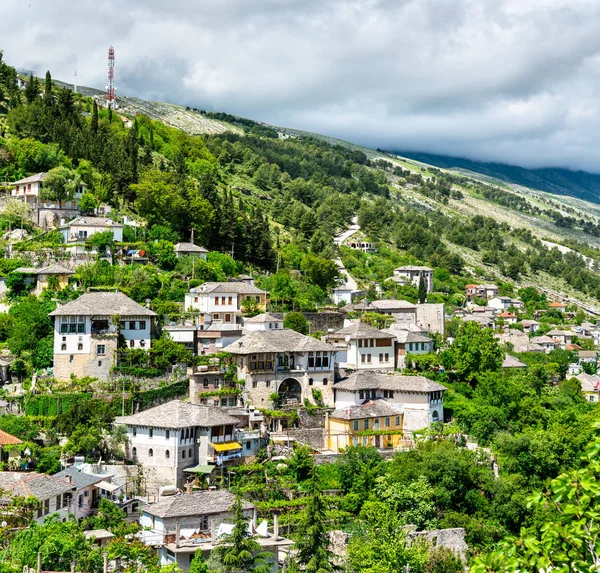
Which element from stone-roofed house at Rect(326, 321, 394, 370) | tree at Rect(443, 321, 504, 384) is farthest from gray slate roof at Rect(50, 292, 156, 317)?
tree at Rect(443, 321, 504, 384)

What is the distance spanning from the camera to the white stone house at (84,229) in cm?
7950

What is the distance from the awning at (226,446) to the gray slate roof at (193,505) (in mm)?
6356

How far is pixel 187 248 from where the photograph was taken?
84688 mm

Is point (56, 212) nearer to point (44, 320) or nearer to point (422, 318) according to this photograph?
point (44, 320)

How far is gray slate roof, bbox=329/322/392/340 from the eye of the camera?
72875 millimetres

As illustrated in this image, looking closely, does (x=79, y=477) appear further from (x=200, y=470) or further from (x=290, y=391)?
(x=290, y=391)

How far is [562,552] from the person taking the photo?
13359 millimetres

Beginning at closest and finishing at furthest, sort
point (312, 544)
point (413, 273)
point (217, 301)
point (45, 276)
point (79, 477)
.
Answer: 1. point (312, 544)
2. point (79, 477)
3. point (45, 276)
4. point (217, 301)
5. point (413, 273)

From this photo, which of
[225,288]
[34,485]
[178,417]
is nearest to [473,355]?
[225,288]

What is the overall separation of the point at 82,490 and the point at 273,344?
840 inches

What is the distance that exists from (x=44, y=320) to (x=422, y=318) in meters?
46.7

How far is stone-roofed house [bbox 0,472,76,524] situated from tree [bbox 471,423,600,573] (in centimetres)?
3592

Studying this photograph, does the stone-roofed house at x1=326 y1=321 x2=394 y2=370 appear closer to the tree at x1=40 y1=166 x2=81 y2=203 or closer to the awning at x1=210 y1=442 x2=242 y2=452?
the awning at x1=210 y1=442 x2=242 y2=452

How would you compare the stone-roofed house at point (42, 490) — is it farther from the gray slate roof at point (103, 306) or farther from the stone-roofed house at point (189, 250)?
the stone-roofed house at point (189, 250)
